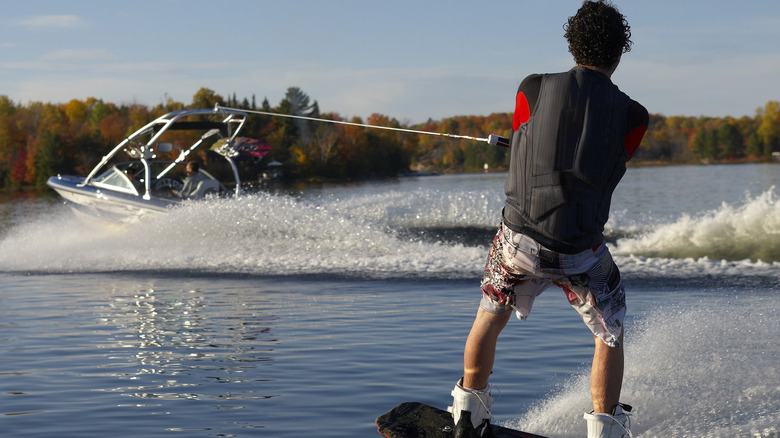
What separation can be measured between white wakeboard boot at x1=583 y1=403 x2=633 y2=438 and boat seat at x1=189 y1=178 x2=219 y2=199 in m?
12.8

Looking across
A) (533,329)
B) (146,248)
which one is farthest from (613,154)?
(146,248)

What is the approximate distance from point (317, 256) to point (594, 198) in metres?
10.6

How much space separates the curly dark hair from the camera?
3.31 metres

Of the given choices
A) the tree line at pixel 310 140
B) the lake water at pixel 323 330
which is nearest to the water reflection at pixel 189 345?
the lake water at pixel 323 330

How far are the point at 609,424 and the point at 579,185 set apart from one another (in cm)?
93

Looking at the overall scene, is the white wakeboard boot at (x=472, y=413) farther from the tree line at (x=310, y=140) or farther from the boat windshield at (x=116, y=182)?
the tree line at (x=310, y=140)

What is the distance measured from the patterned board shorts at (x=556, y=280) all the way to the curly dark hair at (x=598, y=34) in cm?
73

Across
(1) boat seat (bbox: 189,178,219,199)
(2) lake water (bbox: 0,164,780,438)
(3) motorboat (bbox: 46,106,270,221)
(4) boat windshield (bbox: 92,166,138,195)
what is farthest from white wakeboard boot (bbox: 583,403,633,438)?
(4) boat windshield (bbox: 92,166,138,195)

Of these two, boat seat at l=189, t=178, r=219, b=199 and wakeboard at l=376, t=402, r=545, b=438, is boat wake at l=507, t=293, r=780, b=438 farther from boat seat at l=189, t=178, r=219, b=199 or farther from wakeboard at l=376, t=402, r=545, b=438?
boat seat at l=189, t=178, r=219, b=199

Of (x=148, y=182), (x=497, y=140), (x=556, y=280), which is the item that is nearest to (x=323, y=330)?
(x=497, y=140)

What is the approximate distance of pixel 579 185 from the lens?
3301 millimetres

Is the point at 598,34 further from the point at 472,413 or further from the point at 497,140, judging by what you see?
the point at 472,413

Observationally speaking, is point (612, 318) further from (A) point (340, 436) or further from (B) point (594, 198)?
(A) point (340, 436)

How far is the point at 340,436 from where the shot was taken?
436cm
